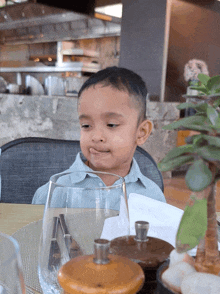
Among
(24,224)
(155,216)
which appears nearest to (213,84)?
(155,216)

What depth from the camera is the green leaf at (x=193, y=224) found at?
234 mm

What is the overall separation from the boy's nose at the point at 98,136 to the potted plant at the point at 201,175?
0.62m

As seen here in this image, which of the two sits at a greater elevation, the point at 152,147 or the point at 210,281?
the point at 210,281

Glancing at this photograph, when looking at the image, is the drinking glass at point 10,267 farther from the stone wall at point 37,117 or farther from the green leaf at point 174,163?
the stone wall at point 37,117

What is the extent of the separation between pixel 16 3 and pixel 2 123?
397 cm

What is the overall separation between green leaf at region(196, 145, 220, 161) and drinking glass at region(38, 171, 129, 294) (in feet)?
0.36

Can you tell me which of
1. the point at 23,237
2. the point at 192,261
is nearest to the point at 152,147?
the point at 23,237

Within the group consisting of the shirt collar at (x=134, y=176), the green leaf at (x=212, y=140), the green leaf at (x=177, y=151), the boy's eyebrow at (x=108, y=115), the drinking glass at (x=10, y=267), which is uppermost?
the green leaf at (x=212, y=140)

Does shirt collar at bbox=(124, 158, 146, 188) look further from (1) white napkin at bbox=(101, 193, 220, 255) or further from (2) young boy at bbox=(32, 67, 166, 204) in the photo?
(1) white napkin at bbox=(101, 193, 220, 255)

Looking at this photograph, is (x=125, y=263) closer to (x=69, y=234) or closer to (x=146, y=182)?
(x=69, y=234)

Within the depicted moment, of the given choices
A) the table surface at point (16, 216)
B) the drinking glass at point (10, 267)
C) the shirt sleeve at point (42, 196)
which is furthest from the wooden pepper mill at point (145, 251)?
the shirt sleeve at point (42, 196)

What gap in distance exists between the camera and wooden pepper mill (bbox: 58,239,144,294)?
24cm

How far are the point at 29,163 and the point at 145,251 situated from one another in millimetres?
763

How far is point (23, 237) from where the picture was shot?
512mm
